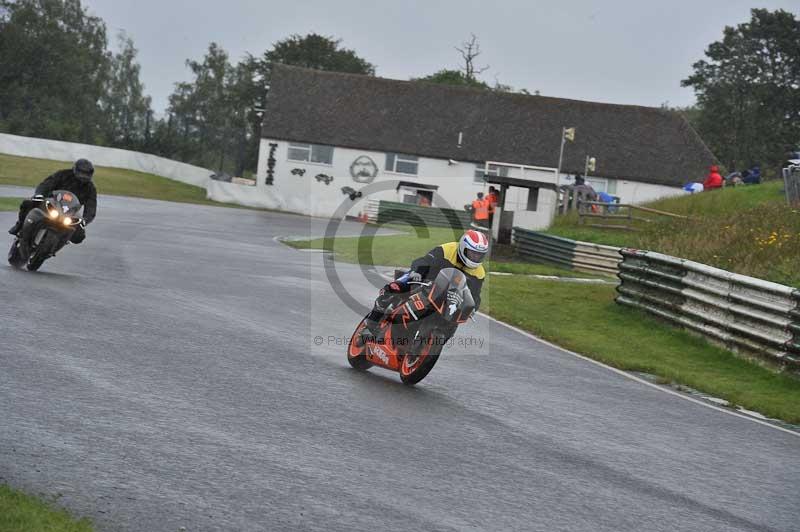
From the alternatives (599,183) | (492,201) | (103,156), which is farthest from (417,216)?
(103,156)

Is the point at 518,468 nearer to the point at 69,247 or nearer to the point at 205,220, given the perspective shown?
the point at 69,247

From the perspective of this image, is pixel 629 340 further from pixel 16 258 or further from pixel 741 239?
pixel 16 258

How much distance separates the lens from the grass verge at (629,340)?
48.5 feet

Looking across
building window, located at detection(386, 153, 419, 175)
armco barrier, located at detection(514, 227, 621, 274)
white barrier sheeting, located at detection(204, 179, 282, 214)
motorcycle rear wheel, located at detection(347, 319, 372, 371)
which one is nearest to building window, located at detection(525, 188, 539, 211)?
armco barrier, located at detection(514, 227, 621, 274)

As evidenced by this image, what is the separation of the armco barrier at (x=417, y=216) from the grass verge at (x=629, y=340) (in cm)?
3160

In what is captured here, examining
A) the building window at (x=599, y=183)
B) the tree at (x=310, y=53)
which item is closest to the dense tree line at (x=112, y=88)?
the tree at (x=310, y=53)

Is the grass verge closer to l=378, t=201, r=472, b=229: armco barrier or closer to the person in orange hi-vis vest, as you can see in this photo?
the person in orange hi-vis vest

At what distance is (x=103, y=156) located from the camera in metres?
78.8

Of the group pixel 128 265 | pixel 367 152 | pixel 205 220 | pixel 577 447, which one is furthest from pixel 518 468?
pixel 367 152

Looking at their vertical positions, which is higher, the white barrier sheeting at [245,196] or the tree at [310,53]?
the tree at [310,53]

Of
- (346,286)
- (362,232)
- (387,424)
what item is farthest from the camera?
(362,232)

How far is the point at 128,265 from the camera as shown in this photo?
21.0 meters

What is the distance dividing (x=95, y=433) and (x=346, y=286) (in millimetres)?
15421

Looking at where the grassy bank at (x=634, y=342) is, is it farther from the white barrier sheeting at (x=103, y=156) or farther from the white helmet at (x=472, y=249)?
the white barrier sheeting at (x=103, y=156)
